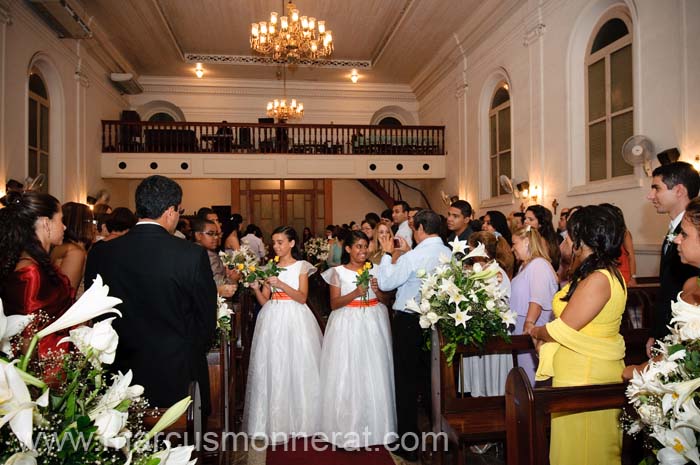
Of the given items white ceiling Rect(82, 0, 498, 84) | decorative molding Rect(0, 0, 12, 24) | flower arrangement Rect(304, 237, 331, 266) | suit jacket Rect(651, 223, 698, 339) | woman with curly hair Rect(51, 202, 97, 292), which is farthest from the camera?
flower arrangement Rect(304, 237, 331, 266)

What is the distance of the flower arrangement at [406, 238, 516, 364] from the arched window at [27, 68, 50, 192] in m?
9.47

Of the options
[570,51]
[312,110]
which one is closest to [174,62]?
[312,110]

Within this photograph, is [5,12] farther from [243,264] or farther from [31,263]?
[31,263]

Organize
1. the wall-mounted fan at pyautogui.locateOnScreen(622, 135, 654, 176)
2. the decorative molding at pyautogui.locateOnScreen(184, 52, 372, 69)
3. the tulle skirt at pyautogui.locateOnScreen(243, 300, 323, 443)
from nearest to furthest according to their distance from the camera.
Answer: the tulle skirt at pyautogui.locateOnScreen(243, 300, 323, 443), the wall-mounted fan at pyautogui.locateOnScreen(622, 135, 654, 176), the decorative molding at pyautogui.locateOnScreen(184, 52, 372, 69)

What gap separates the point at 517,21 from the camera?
33.0ft

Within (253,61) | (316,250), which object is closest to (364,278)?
(316,250)

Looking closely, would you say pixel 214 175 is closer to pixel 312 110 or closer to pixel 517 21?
pixel 312 110

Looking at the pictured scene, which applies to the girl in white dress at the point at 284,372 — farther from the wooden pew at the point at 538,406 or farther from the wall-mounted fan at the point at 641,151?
the wall-mounted fan at the point at 641,151

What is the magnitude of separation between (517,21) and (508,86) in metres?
1.33

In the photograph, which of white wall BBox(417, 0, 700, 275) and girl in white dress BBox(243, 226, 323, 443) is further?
white wall BBox(417, 0, 700, 275)

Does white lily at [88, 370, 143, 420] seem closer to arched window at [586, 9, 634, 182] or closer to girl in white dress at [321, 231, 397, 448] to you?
girl in white dress at [321, 231, 397, 448]

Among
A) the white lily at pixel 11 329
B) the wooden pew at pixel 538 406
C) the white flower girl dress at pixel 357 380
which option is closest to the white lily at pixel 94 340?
the white lily at pixel 11 329

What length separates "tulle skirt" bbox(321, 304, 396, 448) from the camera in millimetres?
4125

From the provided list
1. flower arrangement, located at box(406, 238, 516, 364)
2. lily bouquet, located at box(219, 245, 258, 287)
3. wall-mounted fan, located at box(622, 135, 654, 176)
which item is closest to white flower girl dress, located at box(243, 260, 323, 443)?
lily bouquet, located at box(219, 245, 258, 287)
